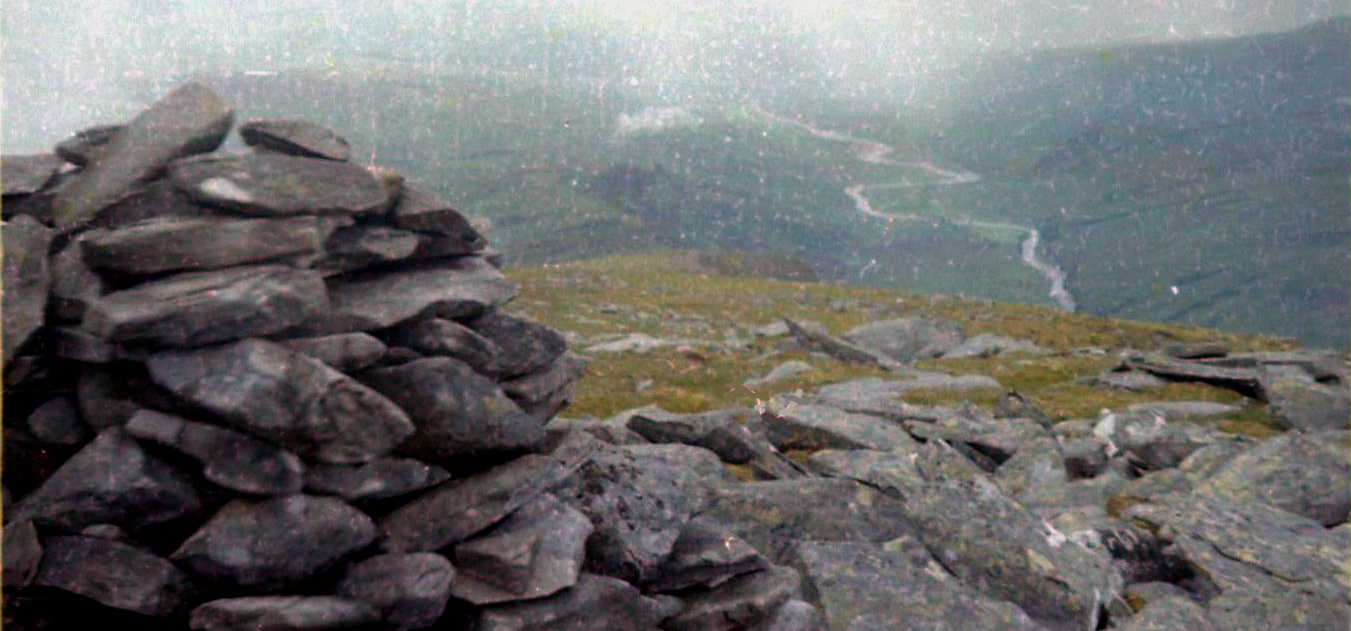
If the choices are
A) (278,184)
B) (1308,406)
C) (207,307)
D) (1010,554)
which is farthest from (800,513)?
(1308,406)

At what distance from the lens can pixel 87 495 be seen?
7.12 metres

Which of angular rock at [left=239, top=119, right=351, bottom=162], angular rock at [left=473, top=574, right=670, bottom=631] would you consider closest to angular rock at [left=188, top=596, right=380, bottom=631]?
angular rock at [left=473, top=574, right=670, bottom=631]

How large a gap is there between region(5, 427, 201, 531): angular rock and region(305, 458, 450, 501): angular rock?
1.06m

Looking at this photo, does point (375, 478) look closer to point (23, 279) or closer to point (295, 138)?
point (23, 279)

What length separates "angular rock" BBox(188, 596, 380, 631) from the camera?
7.02 metres

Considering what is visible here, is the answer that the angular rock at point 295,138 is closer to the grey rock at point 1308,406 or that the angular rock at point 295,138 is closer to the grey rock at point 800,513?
the grey rock at point 800,513

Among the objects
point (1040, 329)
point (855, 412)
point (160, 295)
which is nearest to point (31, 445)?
point (160, 295)

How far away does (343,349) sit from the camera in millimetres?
8156

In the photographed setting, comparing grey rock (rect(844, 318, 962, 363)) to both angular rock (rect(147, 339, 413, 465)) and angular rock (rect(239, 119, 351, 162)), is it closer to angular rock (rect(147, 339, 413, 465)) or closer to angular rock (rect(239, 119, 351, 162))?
angular rock (rect(239, 119, 351, 162))

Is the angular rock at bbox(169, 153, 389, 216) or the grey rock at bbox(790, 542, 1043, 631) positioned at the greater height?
the angular rock at bbox(169, 153, 389, 216)

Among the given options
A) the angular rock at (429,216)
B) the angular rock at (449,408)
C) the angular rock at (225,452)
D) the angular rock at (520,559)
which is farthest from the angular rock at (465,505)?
the angular rock at (429,216)

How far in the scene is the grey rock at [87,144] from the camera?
8.62m

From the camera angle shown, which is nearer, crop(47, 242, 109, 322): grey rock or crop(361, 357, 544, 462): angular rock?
crop(47, 242, 109, 322): grey rock

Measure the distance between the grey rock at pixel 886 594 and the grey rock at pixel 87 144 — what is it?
9.42 meters
